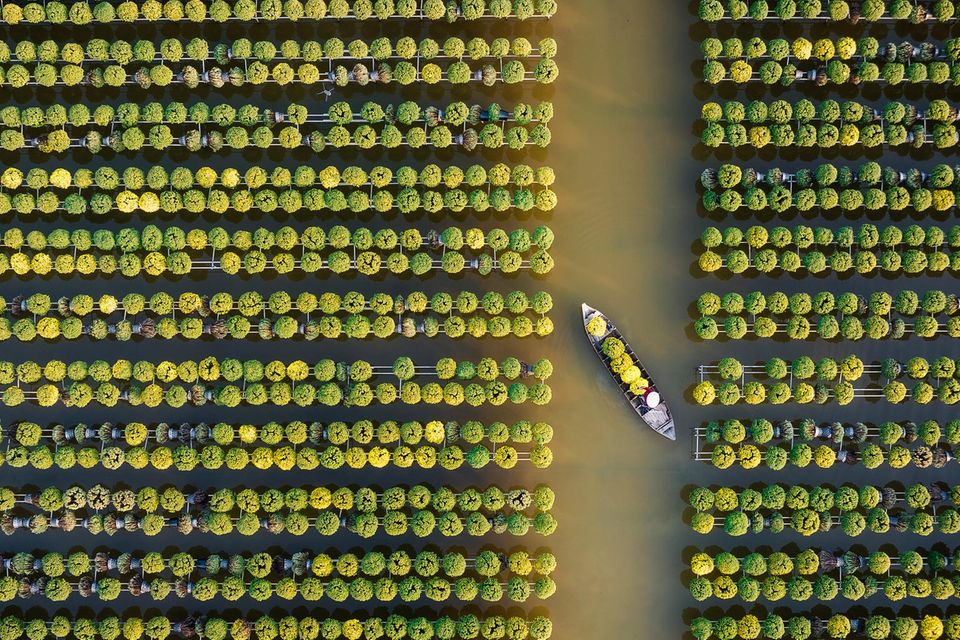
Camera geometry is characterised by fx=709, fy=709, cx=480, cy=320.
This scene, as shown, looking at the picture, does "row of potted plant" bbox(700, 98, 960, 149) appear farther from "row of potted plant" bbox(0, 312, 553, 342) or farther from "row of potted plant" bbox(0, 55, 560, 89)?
"row of potted plant" bbox(0, 312, 553, 342)

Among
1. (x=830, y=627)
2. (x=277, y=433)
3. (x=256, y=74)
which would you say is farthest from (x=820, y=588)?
(x=256, y=74)

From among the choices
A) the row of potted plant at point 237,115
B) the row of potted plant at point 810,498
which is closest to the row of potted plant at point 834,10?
the row of potted plant at point 237,115

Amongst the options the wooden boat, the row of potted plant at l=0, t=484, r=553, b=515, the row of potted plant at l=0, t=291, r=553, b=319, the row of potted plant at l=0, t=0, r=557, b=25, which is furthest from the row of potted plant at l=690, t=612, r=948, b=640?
the row of potted plant at l=0, t=0, r=557, b=25

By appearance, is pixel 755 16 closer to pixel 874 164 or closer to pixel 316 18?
pixel 874 164

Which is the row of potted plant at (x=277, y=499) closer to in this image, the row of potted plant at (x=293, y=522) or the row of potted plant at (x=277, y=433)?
the row of potted plant at (x=293, y=522)

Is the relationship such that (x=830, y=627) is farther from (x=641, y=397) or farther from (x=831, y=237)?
(x=831, y=237)

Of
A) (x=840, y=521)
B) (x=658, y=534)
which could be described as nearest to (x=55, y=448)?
(x=658, y=534)
